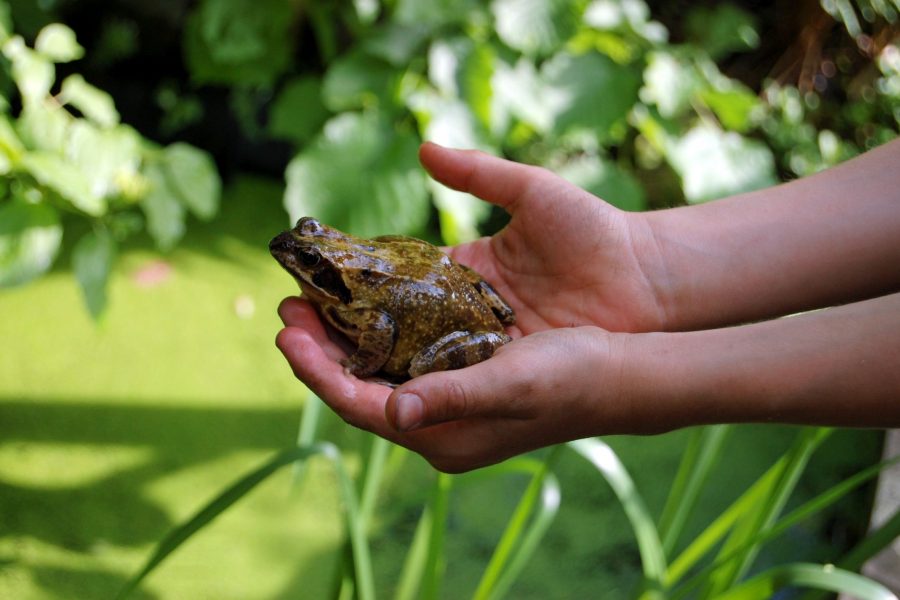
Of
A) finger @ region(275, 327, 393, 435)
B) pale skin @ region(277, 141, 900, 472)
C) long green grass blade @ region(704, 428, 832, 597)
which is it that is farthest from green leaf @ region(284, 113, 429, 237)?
long green grass blade @ region(704, 428, 832, 597)

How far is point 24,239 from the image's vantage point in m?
1.52

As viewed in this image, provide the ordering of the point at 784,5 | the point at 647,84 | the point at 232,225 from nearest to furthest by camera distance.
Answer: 1. the point at 647,84
2. the point at 232,225
3. the point at 784,5

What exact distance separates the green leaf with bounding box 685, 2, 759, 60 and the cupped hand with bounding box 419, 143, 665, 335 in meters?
1.76

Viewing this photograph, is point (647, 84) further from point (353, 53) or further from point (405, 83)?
point (353, 53)

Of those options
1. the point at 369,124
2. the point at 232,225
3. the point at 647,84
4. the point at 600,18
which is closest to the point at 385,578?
the point at 369,124

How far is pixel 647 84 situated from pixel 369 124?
0.85 metres

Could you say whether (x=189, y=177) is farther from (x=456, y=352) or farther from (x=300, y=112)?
(x=456, y=352)

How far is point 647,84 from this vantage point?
2.35 metres

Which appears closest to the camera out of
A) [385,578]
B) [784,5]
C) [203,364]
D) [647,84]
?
[385,578]

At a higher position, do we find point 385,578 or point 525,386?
point 525,386

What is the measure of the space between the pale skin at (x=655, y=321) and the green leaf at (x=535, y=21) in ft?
3.29

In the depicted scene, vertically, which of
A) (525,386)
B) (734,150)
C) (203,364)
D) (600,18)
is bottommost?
(203,364)

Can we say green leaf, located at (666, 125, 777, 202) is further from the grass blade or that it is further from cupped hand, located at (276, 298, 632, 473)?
the grass blade

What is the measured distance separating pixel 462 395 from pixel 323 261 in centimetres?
41
